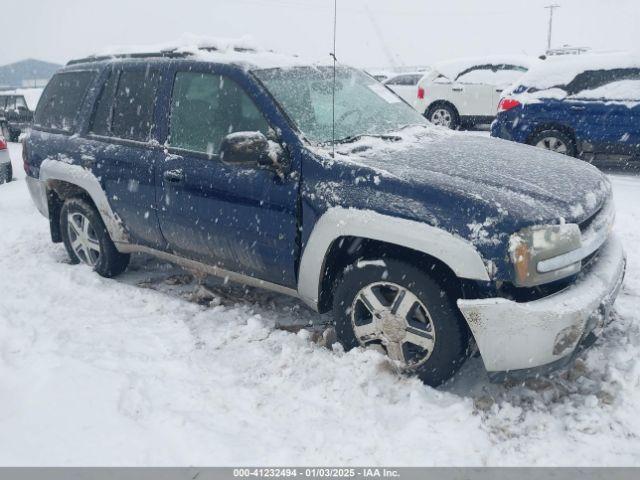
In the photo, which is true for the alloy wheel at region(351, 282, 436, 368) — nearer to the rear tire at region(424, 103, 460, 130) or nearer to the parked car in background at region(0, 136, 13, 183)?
the parked car in background at region(0, 136, 13, 183)

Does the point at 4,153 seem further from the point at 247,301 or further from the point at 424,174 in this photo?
the point at 424,174

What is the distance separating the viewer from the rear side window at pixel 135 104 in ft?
13.1

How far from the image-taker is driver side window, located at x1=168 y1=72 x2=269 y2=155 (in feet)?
11.3

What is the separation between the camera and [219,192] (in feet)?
11.4

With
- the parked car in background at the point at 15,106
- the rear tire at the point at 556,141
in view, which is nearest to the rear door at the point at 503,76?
the rear tire at the point at 556,141

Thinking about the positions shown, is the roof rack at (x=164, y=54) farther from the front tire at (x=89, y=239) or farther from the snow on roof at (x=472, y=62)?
the snow on roof at (x=472, y=62)

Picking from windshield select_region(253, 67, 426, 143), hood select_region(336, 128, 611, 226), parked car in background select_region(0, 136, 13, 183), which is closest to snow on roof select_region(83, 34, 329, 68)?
windshield select_region(253, 67, 426, 143)

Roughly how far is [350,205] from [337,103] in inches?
41.8

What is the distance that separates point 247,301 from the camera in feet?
13.7

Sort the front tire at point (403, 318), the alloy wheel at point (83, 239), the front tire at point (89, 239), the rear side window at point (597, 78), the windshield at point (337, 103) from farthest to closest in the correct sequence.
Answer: the rear side window at point (597, 78)
the alloy wheel at point (83, 239)
the front tire at point (89, 239)
the windshield at point (337, 103)
the front tire at point (403, 318)

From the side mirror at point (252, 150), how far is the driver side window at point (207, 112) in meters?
0.23

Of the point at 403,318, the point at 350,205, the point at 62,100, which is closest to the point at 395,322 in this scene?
the point at 403,318

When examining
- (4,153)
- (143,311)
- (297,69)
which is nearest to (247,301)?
(143,311)

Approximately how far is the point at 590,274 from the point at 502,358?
675 mm
